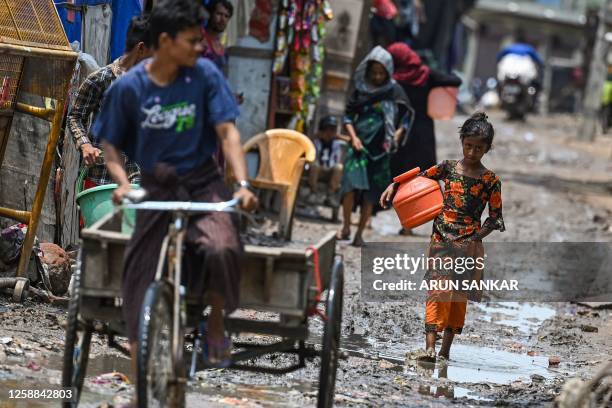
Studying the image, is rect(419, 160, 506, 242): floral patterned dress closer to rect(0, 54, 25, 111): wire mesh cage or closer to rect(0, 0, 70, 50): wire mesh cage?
rect(0, 0, 70, 50): wire mesh cage

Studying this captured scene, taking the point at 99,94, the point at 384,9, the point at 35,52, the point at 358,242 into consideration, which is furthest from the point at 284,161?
the point at 384,9

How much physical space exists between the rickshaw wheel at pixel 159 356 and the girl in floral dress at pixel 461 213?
2634 mm

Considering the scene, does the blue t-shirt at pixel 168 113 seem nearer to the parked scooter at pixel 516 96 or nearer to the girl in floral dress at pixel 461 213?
the girl in floral dress at pixel 461 213

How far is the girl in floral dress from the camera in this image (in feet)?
24.0

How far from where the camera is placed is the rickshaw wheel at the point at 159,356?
4.61 meters

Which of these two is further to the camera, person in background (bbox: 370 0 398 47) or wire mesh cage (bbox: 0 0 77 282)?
person in background (bbox: 370 0 398 47)

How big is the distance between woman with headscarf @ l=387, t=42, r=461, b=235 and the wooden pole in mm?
16654

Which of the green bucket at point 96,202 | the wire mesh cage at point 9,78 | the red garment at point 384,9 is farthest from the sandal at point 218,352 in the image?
the red garment at point 384,9

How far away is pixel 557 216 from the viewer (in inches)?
632

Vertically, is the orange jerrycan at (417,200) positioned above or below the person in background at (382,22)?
below

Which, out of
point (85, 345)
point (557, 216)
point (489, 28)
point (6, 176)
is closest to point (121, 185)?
point (85, 345)

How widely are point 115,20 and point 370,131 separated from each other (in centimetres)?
321

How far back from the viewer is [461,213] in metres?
7.38

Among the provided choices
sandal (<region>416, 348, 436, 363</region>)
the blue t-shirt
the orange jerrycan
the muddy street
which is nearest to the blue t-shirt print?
the blue t-shirt
